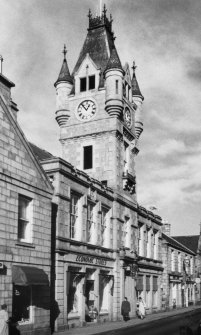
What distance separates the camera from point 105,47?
4191 cm

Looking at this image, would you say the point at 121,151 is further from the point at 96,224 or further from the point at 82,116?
the point at 96,224

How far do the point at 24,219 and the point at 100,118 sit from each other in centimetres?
1655

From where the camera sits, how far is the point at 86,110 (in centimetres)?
3878

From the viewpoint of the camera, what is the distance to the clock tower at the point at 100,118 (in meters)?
37.0

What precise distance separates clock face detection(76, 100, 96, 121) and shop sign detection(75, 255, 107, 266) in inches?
468

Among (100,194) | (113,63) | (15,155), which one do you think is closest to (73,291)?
(100,194)

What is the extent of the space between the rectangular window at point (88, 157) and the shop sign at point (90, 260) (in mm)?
8108

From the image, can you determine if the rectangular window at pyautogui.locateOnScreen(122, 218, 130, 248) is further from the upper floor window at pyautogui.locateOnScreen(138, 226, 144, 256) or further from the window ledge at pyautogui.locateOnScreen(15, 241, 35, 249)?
the window ledge at pyautogui.locateOnScreen(15, 241, 35, 249)

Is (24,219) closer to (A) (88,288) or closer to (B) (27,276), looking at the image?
(B) (27,276)

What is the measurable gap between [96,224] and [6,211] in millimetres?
11950

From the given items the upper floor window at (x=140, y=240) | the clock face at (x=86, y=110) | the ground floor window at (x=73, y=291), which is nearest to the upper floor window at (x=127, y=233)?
the upper floor window at (x=140, y=240)

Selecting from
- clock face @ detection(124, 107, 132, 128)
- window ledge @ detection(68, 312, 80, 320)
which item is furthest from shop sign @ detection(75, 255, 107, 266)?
clock face @ detection(124, 107, 132, 128)

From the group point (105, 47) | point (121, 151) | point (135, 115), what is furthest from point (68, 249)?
point (105, 47)

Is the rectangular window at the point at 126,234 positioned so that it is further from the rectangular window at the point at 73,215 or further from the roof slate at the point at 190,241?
the roof slate at the point at 190,241
